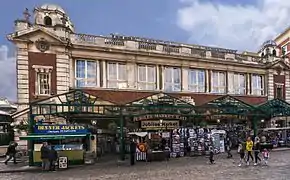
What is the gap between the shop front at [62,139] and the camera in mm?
21906

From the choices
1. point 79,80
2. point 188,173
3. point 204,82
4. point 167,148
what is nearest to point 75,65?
point 79,80

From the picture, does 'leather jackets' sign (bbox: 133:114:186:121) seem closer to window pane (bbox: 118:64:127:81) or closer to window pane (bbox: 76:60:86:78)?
window pane (bbox: 118:64:127:81)

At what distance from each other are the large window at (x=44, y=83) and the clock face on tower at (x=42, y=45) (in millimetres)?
1951

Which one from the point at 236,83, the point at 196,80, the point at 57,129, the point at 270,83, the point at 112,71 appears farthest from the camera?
the point at 270,83

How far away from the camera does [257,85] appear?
3981cm

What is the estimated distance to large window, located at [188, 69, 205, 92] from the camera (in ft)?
116

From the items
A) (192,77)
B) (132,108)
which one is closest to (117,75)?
(132,108)

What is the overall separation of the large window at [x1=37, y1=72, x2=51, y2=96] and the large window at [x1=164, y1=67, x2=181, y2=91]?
423 inches

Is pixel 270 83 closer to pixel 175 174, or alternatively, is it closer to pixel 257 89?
pixel 257 89

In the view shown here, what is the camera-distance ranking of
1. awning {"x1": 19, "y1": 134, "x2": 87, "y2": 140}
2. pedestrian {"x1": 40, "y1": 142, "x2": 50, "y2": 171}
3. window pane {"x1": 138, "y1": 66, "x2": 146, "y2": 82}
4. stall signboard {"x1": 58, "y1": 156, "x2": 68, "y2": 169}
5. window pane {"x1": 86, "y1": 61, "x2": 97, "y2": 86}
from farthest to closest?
window pane {"x1": 138, "y1": 66, "x2": 146, "y2": 82}, window pane {"x1": 86, "y1": 61, "x2": 97, "y2": 86}, awning {"x1": 19, "y1": 134, "x2": 87, "y2": 140}, stall signboard {"x1": 58, "y1": 156, "x2": 68, "y2": 169}, pedestrian {"x1": 40, "y1": 142, "x2": 50, "y2": 171}

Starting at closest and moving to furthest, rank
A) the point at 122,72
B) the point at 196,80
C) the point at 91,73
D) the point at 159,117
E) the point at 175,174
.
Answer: the point at 175,174 → the point at 159,117 → the point at 91,73 → the point at 122,72 → the point at 196,80

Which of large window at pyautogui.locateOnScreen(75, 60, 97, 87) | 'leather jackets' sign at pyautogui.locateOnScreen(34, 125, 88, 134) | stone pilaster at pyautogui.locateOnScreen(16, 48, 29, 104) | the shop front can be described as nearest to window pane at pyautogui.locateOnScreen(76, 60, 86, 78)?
large window at pyautogui.locateOnScreen(75, 60, 97, 87)

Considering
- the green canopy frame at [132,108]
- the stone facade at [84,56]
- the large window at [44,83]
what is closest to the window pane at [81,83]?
the stone facade at [84,56]

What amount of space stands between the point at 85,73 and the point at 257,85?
19413mm
